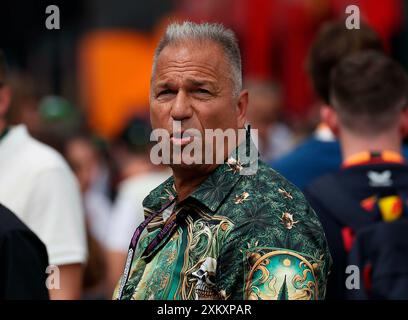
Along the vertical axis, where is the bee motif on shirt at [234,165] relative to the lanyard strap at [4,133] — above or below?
below

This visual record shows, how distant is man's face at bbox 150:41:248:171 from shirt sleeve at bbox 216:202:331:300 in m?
0.33

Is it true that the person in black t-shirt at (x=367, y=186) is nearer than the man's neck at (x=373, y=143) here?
Yes

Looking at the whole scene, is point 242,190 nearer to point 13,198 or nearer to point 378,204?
point 378,204

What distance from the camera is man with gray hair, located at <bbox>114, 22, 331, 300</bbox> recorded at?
275 cm

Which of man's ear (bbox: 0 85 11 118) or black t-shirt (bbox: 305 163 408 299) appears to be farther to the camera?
man's ear (bbox: 0 85 11 118)

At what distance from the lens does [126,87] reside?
19297 millimetres

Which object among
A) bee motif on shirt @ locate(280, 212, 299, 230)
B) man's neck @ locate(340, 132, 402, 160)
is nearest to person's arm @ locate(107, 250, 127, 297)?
man's neck @ locate(340, 132, 402, 160)

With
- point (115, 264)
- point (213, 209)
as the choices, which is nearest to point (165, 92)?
point (213, 209)

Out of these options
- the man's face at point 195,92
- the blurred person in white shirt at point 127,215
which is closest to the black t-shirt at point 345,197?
the man's face at point 195,92

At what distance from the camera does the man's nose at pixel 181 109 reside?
2.96 m

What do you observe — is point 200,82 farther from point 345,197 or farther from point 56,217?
point 56,217

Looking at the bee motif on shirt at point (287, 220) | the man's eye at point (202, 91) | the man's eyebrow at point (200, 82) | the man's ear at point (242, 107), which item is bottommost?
the bee motif on shirt at point (287, 220)

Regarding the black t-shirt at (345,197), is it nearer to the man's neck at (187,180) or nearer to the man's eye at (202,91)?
the man's neck at (187,180)

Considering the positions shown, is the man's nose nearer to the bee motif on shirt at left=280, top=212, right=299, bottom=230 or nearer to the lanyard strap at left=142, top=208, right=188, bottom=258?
the lanyard strap at left=142, top=208, right=188, bottom=258
